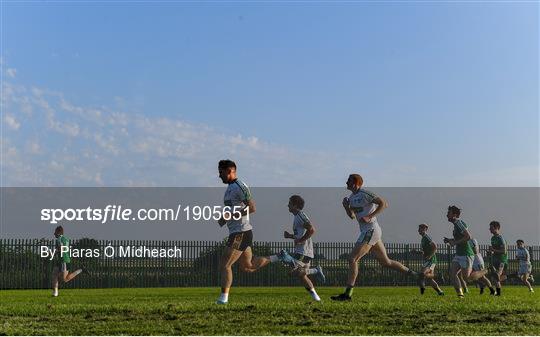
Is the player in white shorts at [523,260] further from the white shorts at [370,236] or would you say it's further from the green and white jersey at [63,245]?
the green and white jersey at [63,245]

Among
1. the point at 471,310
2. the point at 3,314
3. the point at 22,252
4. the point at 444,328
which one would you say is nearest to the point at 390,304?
the point at 471,310

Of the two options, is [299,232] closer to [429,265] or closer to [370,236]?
[370,236]

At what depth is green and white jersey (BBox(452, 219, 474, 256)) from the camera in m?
16.9

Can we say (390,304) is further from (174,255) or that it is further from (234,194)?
(174,255)

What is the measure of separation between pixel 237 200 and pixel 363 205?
2.93 m

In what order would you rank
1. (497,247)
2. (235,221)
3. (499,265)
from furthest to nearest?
(499,265)
(497,247)
(235,221)

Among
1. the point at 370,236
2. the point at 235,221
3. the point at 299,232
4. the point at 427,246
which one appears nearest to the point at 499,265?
the point at 427,246

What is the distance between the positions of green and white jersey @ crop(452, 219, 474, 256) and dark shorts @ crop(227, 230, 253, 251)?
6.88m

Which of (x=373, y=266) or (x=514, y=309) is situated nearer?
(x=514, y=309)

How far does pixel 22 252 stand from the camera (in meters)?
33.8

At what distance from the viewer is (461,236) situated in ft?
55.6

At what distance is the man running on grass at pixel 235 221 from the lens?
37.8 feet

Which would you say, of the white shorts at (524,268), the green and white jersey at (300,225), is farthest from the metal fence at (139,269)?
the green and white jersey at (300,225)

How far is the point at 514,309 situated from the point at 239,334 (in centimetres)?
579
